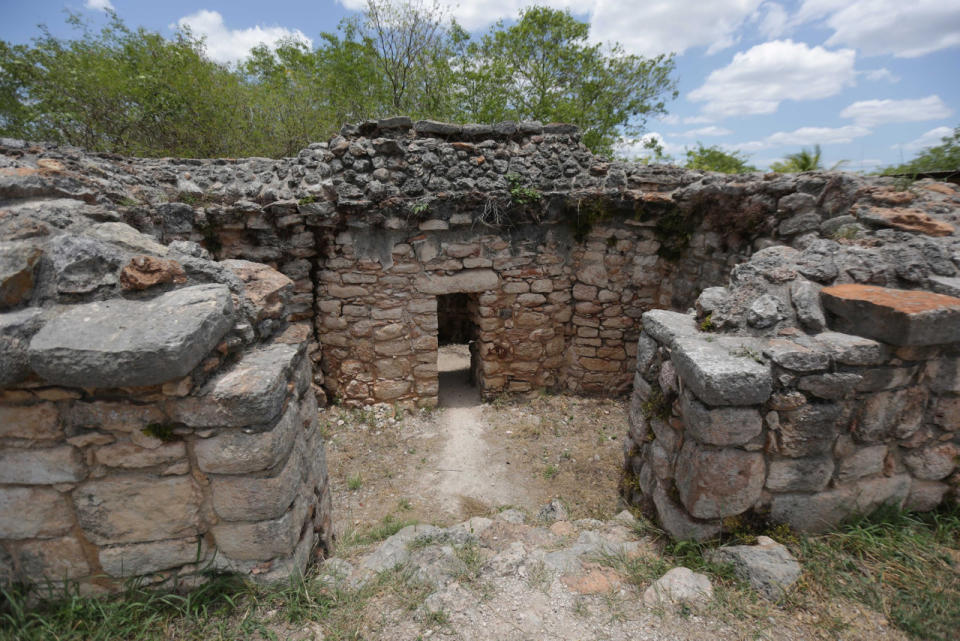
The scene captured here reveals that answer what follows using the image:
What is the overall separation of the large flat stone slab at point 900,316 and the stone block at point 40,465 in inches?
148

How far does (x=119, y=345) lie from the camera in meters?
1.52

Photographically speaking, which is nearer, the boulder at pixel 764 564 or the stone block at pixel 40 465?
the stone block at pixel 40 465

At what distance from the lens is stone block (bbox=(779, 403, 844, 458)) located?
2.07 meters

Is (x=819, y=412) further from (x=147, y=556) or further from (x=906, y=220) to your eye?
(x=147, y=556)

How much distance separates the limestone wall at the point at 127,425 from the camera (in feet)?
5.12

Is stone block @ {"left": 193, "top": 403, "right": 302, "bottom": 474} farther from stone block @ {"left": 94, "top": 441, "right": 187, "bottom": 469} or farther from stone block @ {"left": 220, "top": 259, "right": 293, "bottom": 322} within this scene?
stone block @ {"left": 220, "top": 259, "right": 293, "bottom": 322}

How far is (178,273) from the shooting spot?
1.99 metres

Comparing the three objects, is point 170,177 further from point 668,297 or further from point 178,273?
point 668,297

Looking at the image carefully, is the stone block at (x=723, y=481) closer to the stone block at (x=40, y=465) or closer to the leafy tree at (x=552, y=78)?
the stone block at (x=40, y=465)

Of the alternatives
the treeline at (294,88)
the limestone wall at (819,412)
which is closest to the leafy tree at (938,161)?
the limestone wall at (819,412)

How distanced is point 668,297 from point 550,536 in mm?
4078

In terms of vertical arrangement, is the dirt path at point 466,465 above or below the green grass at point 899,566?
below

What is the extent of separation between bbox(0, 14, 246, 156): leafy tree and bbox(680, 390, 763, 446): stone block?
11.1 m

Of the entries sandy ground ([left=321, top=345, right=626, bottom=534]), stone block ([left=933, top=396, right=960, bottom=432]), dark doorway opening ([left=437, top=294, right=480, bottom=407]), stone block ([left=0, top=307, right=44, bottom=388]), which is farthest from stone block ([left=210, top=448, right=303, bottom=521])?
dark doorway opening ([left=437, top=294, right=480, bottom=407])
